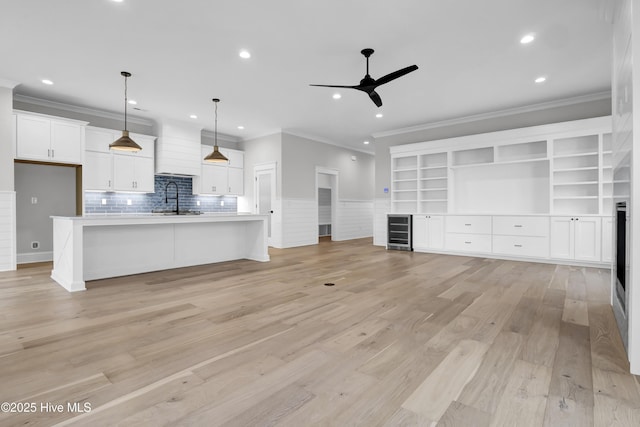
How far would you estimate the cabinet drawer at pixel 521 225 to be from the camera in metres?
5.41

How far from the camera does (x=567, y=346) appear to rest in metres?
2.15

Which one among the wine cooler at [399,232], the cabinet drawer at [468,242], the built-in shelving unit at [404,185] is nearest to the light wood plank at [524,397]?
the cabinet drawer at [468,242]

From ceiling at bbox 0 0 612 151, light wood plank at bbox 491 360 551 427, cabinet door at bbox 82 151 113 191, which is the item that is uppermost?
ceiling at bbox 0 0 612 151

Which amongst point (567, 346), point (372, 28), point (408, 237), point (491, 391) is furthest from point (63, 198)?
point (567, 346)

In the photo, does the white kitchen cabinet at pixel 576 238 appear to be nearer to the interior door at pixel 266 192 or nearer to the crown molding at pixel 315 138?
the crown molding at pixel 315 138

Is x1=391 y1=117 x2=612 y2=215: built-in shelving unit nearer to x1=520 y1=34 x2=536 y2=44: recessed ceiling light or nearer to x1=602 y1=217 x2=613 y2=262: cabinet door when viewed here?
x1=602 y1=217 x2=613 y2=262: cabinet door

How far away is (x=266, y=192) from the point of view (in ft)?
26.9

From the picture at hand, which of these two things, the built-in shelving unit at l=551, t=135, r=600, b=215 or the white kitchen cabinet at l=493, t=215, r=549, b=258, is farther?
the white kitchen cabinet at l=493, t=215, r=549, b=258

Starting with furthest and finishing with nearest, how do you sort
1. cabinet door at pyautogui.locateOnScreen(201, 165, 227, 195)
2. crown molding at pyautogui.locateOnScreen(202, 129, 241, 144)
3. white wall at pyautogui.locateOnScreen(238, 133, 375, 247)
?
crown molding at pyautogui.locateOnScreen(202, 129, 241, 144), cabinet door at pyautogui.locateOnScreen(201, 165, 227, 195), white wall at pyautogui.locateOnScreen(238, 133, 375, 247)

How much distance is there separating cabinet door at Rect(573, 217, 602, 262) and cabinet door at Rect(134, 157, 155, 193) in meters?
8.14

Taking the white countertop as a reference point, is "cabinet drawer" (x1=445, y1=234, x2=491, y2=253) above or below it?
below

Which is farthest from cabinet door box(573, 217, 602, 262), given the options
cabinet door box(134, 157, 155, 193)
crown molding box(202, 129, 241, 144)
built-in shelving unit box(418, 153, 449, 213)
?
cabinet door box(134, 157, 155, 193)

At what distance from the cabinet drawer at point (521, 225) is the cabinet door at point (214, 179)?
251 inches

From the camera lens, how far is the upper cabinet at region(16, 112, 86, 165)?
16.9 feet
